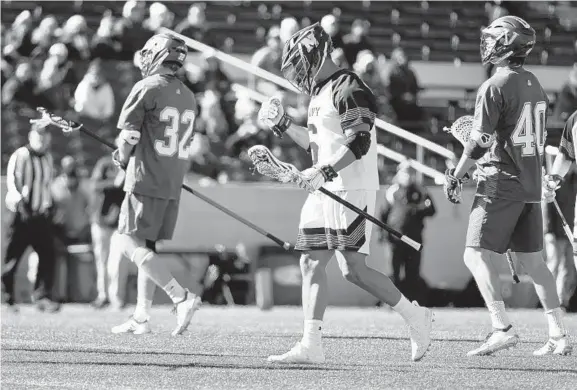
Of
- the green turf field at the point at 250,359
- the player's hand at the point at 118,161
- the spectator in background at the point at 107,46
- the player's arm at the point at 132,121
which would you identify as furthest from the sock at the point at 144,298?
the spectator in background at the point at 107,46

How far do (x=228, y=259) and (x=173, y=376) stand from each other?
8772 millimetres

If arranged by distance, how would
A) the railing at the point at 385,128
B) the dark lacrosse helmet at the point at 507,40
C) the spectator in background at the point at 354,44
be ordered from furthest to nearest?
1. the spectator in background at the point at 354,44
2. the railing at the point at 385,128
3. the dark lacrosse helmet at the point at 507,40

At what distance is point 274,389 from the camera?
619 centimetres

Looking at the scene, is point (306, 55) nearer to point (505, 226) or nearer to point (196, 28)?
point (505, 226)

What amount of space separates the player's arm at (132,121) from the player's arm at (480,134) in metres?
2.49

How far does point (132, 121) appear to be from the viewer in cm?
923

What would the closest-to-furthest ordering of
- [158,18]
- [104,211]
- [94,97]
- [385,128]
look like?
[385,128]
[104,211]
[158,18]
[94,97]

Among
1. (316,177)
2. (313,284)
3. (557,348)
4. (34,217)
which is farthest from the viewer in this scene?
(34,217)

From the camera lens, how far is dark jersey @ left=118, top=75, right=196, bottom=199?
30.6 feet

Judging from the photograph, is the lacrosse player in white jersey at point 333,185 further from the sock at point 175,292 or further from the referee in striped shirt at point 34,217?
the referee in striped shirt at point 34,217

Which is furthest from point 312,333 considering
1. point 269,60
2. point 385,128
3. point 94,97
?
point 94,97

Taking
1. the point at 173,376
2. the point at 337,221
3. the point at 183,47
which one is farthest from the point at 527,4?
the point at 173,376

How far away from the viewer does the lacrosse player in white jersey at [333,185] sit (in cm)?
729

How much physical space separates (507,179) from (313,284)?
59.4 inches
